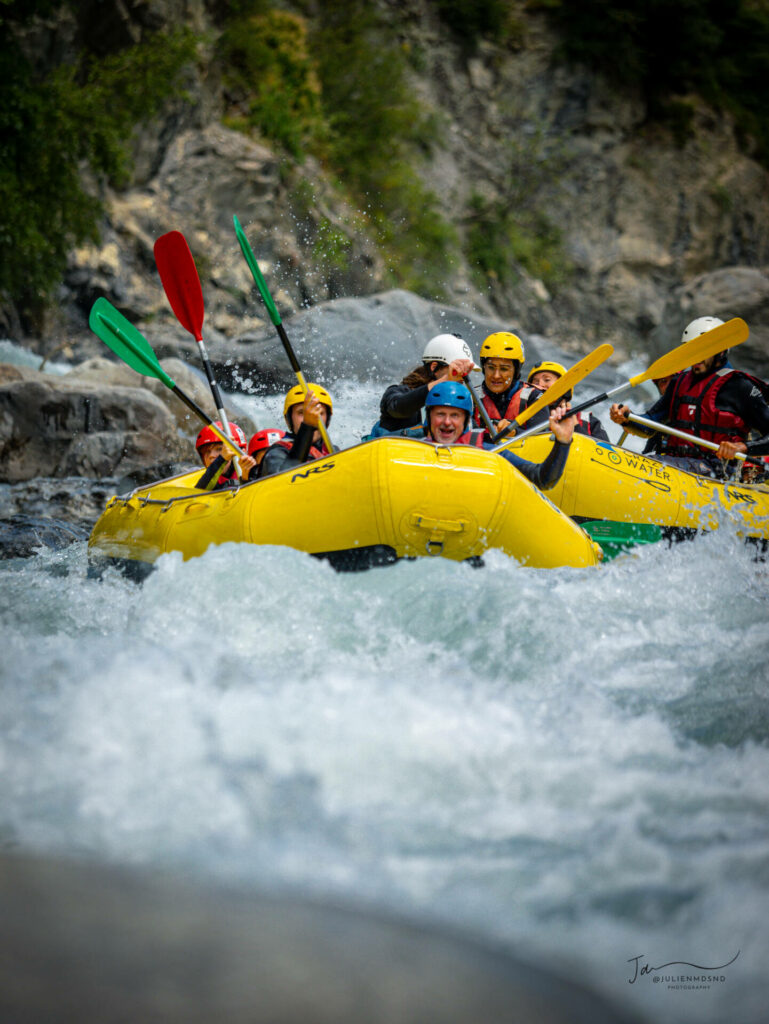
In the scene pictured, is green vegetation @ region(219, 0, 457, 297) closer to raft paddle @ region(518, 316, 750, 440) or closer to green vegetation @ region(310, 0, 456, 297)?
green vegetation @ region(310, 0, 456, 297)

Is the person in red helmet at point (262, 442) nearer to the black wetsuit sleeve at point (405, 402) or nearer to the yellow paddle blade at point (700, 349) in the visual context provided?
the black wetsuit sleeve at point (405, 402)

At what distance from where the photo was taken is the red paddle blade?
550cm

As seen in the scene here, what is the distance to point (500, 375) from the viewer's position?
5488 mm

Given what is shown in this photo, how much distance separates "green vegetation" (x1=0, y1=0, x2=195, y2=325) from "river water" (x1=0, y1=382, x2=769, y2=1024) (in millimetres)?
A: 7098

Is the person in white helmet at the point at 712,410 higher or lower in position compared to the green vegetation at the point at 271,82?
lower

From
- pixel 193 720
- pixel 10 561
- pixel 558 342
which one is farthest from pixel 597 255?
pixel 193 720

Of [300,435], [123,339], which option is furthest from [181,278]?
[300,435]

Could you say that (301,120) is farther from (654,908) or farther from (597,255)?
(654,908)

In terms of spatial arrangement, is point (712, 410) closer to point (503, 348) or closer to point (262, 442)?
point (503, 348)

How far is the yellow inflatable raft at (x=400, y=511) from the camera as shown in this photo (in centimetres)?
347

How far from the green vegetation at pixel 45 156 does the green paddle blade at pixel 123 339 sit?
4930 millimetres

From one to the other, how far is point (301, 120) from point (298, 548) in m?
14.2
